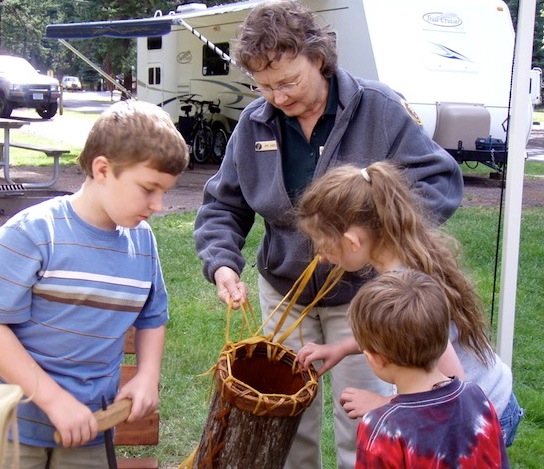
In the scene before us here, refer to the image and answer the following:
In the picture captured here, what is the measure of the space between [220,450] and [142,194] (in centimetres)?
81

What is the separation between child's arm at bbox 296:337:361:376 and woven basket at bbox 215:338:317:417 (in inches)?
1.2

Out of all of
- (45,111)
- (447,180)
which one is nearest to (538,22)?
(45,111)

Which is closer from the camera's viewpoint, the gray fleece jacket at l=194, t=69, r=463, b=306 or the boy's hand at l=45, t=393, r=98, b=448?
the boy's hand at l=45, t=393, r=98, b=448

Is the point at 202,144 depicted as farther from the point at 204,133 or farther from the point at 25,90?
the point at 25,90

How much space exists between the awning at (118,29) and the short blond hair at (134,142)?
11.2 metres

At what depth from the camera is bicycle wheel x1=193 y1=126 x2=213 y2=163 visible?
14.8 meters

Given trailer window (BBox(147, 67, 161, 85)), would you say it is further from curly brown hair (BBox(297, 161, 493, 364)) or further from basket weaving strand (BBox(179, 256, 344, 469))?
curly brown hair (BBox(297, 161, 493, 364))

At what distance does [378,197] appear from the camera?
7.10 ft

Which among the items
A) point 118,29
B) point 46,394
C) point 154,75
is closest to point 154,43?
point 154,75

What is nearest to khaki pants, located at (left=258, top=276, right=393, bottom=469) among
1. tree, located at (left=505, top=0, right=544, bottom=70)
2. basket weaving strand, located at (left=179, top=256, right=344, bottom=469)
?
basket weaving strand, located at (left=179, top=256, right=344, bottom=469)

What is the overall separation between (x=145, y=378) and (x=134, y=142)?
588 mm

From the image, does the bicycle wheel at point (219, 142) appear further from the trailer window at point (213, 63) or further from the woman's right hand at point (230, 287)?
the woman's right hand at point (230, 287)

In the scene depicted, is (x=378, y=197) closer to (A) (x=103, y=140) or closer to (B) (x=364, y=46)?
(A) (x=103, y=140)

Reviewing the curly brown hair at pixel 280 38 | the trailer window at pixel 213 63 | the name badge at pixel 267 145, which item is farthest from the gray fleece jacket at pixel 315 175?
the trailer window at pixel 213 63
